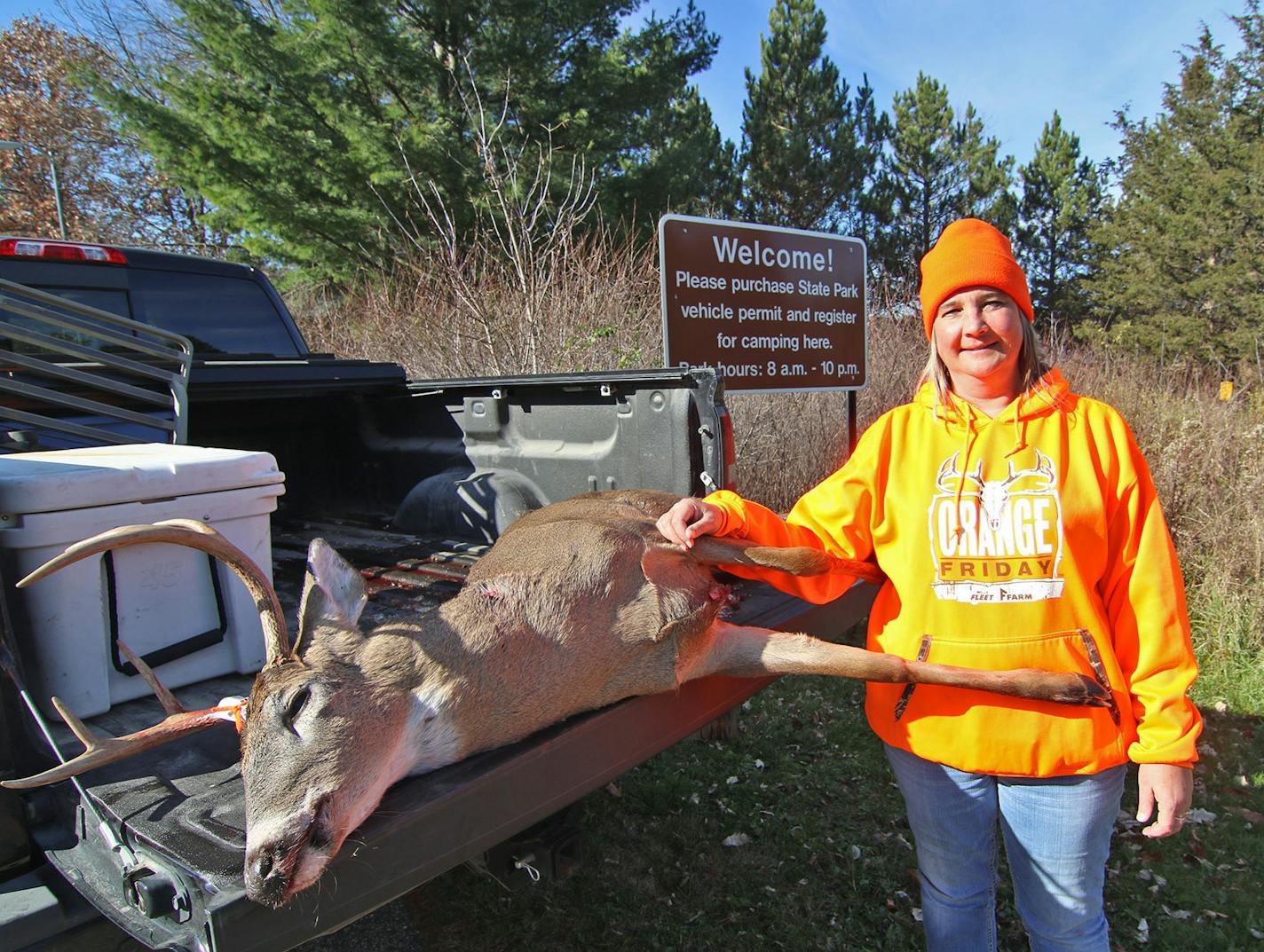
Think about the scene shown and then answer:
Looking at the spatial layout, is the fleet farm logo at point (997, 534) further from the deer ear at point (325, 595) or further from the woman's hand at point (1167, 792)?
the deer ear at point (325, 595)

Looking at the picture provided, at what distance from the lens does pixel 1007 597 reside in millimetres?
2096

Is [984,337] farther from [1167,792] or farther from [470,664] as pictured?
[470,664]

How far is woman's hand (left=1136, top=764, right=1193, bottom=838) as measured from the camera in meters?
1.95

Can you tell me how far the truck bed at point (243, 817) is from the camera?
148cm

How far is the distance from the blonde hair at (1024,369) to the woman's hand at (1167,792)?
0.95 meters

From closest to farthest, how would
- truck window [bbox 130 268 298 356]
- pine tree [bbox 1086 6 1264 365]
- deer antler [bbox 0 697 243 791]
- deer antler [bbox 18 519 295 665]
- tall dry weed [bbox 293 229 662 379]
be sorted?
deer antler [bbox 0 697 243 791], deer antler [bbox 18 519 295 665], truck window [bbox 130 268 298 356], tall dry weed [bbox 293 229 662 379], pine tree [bbox 1086 6 1264 365]

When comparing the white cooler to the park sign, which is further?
the park sign

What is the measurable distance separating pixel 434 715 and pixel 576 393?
6.30 feet

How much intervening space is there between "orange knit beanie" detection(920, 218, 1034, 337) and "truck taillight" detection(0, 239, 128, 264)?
389 cm

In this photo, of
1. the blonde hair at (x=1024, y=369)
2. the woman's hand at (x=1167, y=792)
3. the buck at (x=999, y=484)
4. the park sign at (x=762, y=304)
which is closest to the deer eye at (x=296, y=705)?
the buck at (x=999, y=484)

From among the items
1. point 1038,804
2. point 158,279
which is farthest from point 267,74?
point 1038,804

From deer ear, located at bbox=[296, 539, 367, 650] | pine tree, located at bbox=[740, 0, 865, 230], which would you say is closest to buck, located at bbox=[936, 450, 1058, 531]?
deer ear, located at bbox=[296, 539, 367, 650]

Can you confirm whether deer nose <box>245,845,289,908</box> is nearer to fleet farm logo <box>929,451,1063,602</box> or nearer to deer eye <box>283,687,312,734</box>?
deer eye <box>283,687,312,734</box>

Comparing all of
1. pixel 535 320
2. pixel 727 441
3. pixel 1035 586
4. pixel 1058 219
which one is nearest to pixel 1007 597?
pixel 1035 586
